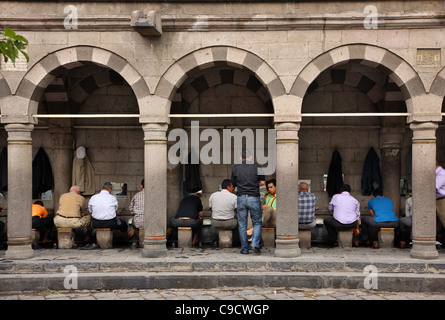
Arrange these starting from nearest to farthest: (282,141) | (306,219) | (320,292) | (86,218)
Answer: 1. (320,292)
2. (282,141)
3. (306,219)
4. (86,218)

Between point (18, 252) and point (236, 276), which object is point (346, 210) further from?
point (18, 252)

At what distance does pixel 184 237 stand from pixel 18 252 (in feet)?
10.2

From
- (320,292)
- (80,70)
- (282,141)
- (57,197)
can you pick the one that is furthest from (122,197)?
(320,292)

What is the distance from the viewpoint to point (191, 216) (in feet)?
33.8

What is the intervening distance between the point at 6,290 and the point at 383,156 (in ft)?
27.3

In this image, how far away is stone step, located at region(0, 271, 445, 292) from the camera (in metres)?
8.28

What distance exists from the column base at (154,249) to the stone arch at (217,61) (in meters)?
2.54

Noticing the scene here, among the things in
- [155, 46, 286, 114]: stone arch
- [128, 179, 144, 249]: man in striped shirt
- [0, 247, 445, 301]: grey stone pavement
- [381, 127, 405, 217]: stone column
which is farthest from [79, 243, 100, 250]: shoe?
[381, 127, 405, 217]: stone column

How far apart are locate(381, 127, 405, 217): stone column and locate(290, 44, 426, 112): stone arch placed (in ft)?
8.52

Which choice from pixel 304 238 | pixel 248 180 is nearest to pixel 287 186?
pixel 248 180

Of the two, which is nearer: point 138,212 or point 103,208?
point 103,208

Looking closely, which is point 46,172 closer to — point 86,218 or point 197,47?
point 86,218

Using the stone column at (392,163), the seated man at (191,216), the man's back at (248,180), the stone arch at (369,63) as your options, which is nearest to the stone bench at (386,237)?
the stone column at (392,163)

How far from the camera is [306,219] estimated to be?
996cm
